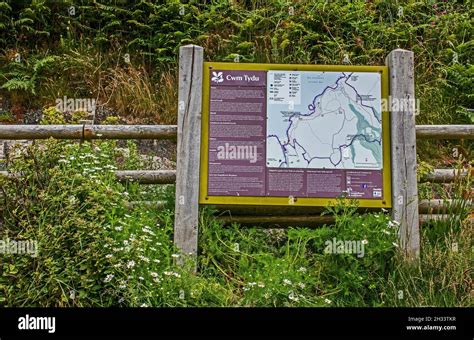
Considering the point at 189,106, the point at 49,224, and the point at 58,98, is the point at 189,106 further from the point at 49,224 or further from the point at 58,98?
the point at 58,98

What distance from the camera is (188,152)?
6996mm

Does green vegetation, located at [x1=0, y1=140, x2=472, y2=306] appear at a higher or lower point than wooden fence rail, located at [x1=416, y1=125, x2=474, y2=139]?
lower

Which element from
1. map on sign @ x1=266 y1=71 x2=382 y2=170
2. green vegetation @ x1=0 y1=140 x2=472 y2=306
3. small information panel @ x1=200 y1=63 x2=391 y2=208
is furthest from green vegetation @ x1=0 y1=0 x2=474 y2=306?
map on sign @ x1=266 y1=71 x2=382 y2=170

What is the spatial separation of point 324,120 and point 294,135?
0.33 meters

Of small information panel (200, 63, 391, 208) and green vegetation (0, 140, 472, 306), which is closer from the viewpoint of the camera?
green vegetation (0, 140, 472, 306)

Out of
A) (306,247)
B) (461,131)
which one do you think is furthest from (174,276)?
(461,131)

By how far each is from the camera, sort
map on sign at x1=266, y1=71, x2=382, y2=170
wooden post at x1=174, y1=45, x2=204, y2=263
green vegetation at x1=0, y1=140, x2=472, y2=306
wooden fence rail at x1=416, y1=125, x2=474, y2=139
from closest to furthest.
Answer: green vegetation at x1=0, y1=140, x2=472, y2=306
wooden post at x1=174, y1=45, x2=204, y2=263
map on sign at x1=266, y1=71, x2=382, y2=170
wooden fence rail at x1=416, y1=125, x2=474, y2=139

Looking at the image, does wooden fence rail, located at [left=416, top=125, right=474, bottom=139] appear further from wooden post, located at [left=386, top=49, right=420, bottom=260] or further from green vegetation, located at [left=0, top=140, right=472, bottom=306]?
green vegetation, located at [left=0, top=140, right=472, bottom=306]

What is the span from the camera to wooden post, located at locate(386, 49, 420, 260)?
690cm

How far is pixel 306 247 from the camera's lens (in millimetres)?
7230

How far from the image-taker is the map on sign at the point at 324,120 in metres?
7.05

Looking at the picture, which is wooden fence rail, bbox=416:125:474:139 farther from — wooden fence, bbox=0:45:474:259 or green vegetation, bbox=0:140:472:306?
green vegetation, bbox=0:140:472:306

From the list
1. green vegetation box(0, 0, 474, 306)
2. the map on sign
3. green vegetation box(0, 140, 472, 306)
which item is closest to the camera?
green vegetation box(0, 140, 472, 306)

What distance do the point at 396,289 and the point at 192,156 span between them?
217 cm
